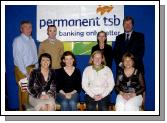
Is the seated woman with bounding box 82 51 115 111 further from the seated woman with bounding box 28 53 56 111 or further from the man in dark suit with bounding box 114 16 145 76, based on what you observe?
the seated woman with bounding box 28 53 56 111

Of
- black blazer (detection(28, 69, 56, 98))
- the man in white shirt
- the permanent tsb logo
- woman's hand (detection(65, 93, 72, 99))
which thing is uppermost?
the permanent tsb logo

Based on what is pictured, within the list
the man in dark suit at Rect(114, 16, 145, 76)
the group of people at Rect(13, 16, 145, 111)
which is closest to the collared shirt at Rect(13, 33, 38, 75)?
the group of people at Rect(13, 16, 145, 111)

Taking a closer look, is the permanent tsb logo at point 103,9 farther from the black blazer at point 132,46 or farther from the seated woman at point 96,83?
the seated woman at point 96,83

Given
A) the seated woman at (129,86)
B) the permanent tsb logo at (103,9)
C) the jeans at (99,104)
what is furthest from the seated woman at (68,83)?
the permanent tsb logo at (103,9)

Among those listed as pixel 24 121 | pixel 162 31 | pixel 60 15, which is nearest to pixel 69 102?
pixel 24 121

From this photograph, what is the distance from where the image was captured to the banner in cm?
379

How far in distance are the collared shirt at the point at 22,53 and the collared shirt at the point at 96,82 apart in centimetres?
56

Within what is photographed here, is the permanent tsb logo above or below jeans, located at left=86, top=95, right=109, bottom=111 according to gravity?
above

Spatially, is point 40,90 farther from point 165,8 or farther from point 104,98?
point 165,8

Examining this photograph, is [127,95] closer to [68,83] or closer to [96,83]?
[96,83]

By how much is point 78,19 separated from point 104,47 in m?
0.40

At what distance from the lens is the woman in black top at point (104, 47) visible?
378 centimetres

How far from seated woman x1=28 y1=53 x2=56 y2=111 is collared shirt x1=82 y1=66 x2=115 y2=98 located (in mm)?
348

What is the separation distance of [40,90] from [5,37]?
668 mm
